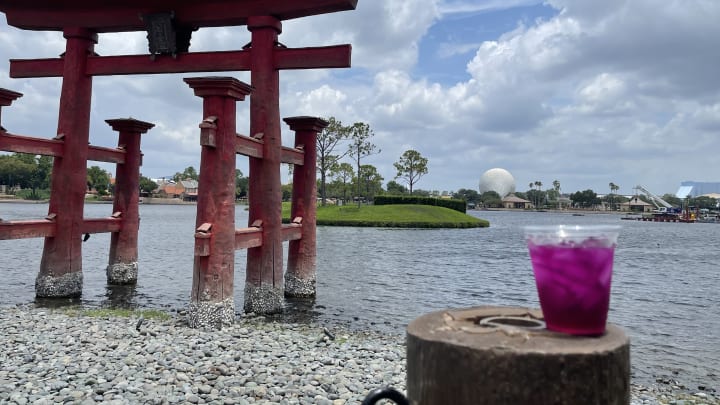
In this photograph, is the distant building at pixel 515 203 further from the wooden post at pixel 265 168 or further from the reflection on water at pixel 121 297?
the wooden post at pixel 265 168

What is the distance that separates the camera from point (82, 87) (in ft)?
43.3

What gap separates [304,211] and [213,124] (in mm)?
4724

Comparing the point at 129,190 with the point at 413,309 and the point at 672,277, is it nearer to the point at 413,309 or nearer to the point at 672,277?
the point at 413,309

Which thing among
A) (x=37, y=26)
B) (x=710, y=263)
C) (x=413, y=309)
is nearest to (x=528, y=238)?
(x=413, y=309)

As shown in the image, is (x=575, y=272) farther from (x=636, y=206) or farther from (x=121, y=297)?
(x=636, y=206)

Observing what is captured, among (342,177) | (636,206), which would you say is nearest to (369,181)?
(342,177)

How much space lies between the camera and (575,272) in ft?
6.59

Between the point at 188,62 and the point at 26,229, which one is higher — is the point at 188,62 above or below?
above

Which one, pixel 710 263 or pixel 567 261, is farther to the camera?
pixel 710 263

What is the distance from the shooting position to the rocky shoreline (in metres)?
6.06

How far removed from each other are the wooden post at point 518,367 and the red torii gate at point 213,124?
8.29 meters

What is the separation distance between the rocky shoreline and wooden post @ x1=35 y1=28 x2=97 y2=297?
2633mm

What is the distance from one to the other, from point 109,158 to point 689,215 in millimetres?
103406

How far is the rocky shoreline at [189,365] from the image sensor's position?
6.06 metres
